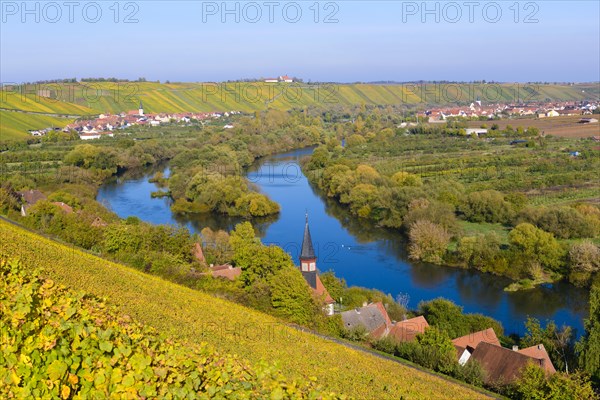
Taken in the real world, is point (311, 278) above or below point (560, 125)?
below

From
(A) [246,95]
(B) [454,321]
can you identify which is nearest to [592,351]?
(B) [454,321]

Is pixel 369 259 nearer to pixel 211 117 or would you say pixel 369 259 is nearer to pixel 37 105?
pixel 37 105

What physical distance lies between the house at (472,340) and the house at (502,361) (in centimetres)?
77

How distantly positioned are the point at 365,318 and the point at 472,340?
134 inches

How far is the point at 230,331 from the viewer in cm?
1055

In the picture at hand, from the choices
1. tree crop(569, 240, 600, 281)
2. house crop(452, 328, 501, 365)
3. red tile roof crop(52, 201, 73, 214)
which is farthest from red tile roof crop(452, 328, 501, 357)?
red tile roof crop(52, 201, 73, 214)

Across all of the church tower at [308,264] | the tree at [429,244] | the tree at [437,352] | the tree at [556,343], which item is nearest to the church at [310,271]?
the church tower at [308,264]

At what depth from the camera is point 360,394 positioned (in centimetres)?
817

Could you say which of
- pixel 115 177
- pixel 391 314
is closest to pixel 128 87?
pixel 115 177

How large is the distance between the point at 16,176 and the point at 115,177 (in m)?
13.0

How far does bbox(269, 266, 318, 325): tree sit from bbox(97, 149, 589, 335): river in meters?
8.44

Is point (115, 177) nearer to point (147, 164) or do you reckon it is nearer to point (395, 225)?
point (147, 164)

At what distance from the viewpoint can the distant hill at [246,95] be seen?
98.8 metres

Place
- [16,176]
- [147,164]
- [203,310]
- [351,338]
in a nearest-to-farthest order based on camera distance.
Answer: [203,310], [351,338], [16,176], [147,164]
